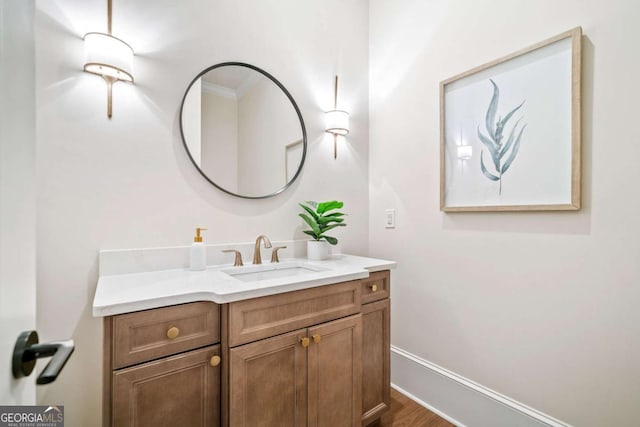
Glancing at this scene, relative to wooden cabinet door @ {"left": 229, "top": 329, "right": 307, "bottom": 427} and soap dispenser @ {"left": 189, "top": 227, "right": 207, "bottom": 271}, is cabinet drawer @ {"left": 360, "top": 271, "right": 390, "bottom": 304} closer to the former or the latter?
wooden cabinet door @ {"left": 229, "top": 329, "right": 307, "bottom": 427}

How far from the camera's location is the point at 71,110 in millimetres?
1213

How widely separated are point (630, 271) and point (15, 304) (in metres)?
1.80

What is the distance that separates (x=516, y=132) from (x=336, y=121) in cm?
104

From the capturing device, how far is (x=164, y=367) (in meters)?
0.91

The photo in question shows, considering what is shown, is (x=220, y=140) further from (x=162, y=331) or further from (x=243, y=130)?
(x=162, y=331)

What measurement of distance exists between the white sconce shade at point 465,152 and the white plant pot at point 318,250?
0.93m

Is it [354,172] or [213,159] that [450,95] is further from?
[213,159]

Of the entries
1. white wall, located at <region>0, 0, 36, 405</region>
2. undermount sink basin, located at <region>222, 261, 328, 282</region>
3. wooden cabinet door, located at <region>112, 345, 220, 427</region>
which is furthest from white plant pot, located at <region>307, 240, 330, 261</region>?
white wall, located at <region>0, 0, 36, 405</region>

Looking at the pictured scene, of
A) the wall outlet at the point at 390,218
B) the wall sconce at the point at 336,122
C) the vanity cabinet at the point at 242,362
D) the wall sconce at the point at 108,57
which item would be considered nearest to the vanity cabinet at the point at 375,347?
the vanity cabinet at the point at 242,362

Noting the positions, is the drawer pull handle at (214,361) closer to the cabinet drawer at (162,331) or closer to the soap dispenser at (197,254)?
the cabinet drawer at (162,331)

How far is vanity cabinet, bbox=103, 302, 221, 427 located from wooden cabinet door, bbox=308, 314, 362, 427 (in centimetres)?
38

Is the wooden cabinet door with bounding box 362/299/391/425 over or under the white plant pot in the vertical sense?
under

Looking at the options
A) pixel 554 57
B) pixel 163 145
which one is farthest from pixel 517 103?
pixel 163 145

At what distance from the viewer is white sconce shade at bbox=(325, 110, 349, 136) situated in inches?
77.1
